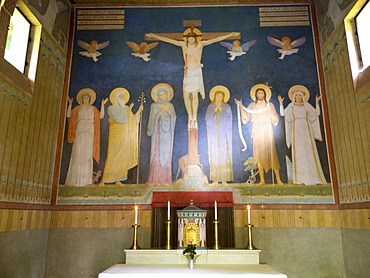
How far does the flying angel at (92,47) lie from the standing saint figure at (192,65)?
3.25 ft

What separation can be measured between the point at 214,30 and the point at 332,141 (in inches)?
125

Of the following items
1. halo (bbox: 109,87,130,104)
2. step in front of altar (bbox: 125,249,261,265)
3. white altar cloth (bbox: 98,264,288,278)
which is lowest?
white altar cloth (bbox: 98,264,288,278)

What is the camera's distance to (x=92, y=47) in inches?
269

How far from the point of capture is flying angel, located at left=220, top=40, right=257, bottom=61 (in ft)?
21.9

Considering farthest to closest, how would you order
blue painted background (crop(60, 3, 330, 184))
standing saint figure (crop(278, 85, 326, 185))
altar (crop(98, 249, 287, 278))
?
blue painted background (crop(60, 3, 330, 184)) → standing saint figure (crop(278, 85, 326, 185)) → altar (crop(98, 249, 287, 278))

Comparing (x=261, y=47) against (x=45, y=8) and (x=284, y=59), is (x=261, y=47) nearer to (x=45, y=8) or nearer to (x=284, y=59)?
(x=284, y=59)

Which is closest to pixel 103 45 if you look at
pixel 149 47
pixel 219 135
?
pixel 149 47

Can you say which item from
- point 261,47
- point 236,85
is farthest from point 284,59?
point 236,85

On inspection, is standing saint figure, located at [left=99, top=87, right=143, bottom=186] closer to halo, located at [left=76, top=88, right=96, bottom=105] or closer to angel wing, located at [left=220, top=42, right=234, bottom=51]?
halo, located at [left=76, top=88, right=96, bottom=105]

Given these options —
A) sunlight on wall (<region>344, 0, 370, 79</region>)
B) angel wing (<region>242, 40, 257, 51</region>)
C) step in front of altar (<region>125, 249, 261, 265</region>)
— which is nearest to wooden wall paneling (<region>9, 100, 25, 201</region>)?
step in front of altar (<region>125, 249, 261, 265</region>)

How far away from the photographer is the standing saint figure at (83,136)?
610cm

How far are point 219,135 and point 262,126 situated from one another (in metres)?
0.82

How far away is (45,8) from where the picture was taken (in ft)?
19.6

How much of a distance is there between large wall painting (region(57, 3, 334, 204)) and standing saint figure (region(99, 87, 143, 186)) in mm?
19
